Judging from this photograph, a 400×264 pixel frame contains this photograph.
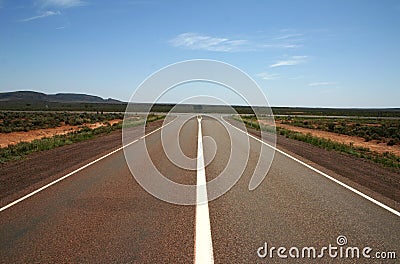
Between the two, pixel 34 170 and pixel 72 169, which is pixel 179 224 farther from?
pixel 34 170

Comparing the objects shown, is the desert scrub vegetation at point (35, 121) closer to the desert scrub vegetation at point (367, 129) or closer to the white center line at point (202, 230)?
the desert scrub vegetation at point (367, 129)

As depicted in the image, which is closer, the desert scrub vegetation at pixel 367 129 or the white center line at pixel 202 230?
the white center line at pixel 202 230

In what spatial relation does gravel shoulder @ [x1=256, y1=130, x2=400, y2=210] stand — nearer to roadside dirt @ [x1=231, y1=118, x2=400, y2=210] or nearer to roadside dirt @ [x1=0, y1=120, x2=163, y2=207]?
roadside dirt @ [x1=231, y1=118, x2=400, y2=210]

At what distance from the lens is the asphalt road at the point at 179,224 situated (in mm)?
5004

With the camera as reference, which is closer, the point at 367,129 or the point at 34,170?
the point at 34,170

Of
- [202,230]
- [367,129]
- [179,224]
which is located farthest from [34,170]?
[367,129]

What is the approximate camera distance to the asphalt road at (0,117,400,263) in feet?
16.4

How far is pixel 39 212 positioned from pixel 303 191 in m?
5.23

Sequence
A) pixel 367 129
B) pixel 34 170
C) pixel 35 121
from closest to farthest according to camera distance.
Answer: pixel 34 170 < pixel 367 129 < pixel 35 121

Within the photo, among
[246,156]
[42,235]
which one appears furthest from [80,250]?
[246,156]

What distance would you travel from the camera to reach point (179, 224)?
623cm

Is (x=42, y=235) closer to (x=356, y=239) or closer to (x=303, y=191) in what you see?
(x=356, y=239)

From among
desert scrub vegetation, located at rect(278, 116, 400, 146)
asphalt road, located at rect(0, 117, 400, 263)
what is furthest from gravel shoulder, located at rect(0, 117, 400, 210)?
desert scrub vegetation, located at rect(278, 116, 400, 146)

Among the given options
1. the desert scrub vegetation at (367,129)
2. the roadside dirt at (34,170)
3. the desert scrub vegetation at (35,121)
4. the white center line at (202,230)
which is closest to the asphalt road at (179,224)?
the white center line at (202,230)
